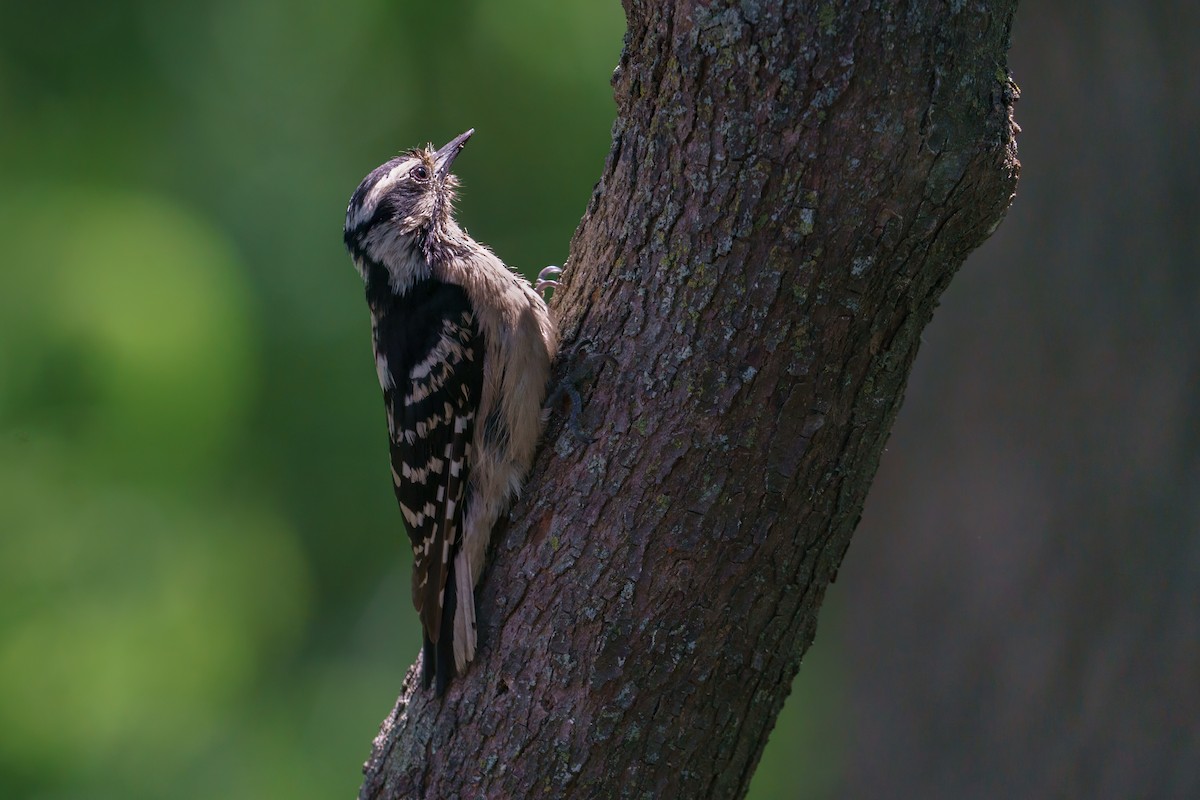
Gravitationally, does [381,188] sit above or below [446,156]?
below

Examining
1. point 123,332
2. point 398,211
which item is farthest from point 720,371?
point 123,332

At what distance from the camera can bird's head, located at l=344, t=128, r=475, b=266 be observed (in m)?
3.29

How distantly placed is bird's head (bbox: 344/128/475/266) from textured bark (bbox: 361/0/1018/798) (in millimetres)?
836

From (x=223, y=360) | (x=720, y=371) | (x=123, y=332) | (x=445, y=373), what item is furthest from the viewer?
(x=223, y=360)

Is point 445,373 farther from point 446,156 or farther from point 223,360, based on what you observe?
point 223,360

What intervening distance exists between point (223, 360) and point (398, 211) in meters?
2.77

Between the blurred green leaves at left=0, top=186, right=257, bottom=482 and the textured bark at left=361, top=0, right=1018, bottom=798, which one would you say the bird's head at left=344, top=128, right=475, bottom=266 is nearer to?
the textured bark at left=361, top=0, right=1018, bottom=798

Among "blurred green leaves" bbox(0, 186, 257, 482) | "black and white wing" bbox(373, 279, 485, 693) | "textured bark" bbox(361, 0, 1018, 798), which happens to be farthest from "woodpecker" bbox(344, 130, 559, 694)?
"blurred green leaves" bbox(0, 186, 257, 482)

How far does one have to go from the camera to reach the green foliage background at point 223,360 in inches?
204

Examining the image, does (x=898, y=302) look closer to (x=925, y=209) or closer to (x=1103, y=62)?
(x=925, y=209)

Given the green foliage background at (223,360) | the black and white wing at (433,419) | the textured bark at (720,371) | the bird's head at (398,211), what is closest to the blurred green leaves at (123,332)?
the green foliage background at (223,360)

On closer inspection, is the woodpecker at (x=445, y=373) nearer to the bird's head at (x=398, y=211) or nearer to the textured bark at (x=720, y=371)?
the bird's head at (x=398, y=211)

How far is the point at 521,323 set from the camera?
2887mm

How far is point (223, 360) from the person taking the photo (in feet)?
18.4
